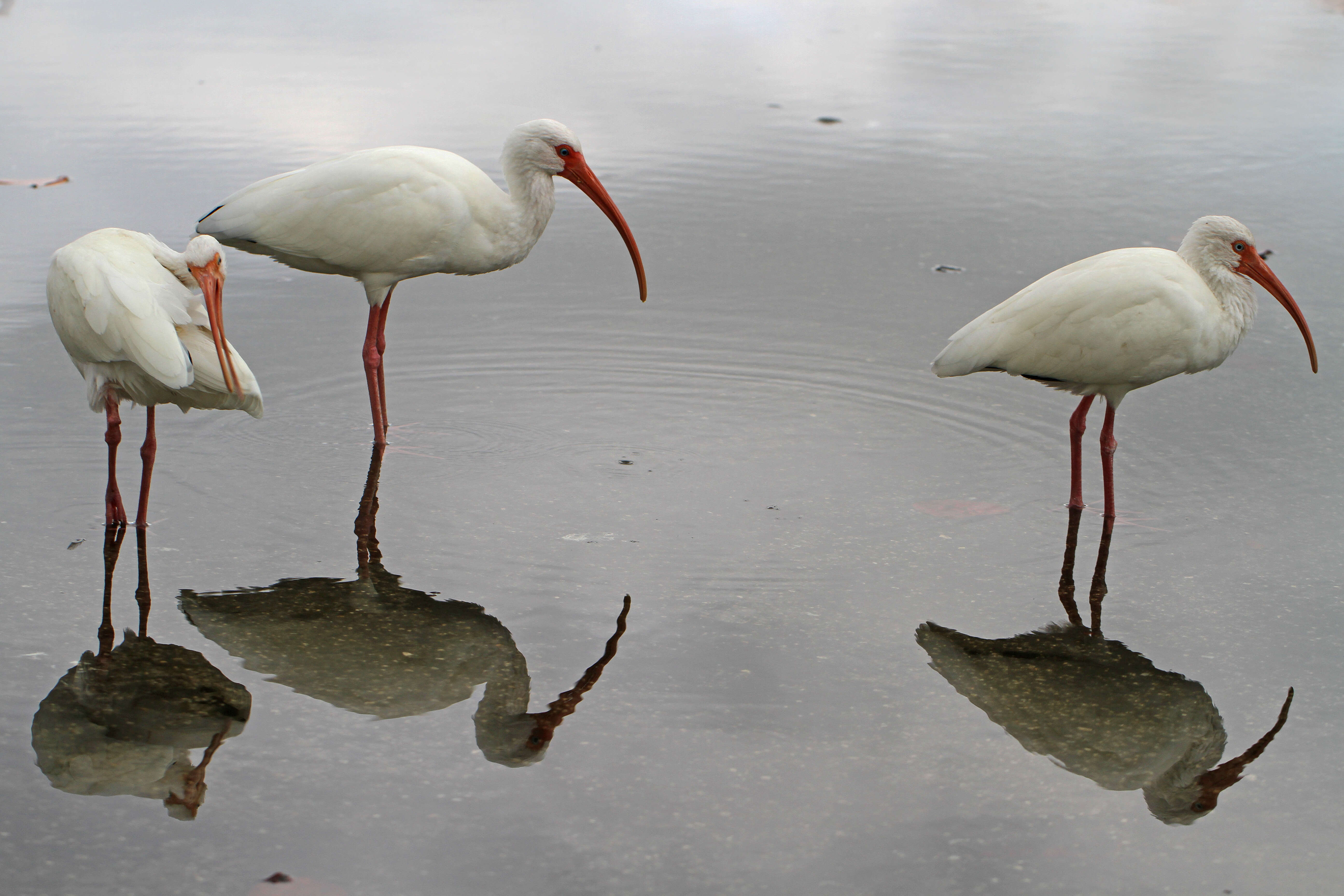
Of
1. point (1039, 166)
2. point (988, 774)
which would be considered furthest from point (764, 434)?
point (1039, 166)

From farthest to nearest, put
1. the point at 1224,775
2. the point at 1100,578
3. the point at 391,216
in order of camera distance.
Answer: the point at 391,216
the point at 1100,578
the point at 1224,775

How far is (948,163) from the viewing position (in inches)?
403

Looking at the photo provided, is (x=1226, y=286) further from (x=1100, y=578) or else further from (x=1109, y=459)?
(x=1100, y=578)

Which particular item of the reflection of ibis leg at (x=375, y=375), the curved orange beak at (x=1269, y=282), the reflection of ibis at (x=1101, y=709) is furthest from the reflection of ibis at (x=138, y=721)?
the curved orange beak at (x=1269, y=282)

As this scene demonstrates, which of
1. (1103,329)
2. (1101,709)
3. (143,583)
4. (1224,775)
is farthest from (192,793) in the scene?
(1103,329)

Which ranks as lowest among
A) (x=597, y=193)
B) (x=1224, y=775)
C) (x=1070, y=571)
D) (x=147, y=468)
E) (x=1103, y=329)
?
(x=1070, y=571)

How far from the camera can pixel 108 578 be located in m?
4.45

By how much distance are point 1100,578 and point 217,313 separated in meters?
2.99

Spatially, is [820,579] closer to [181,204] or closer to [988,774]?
[988,774]

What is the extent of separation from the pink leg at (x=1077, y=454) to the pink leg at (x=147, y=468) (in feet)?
10.5

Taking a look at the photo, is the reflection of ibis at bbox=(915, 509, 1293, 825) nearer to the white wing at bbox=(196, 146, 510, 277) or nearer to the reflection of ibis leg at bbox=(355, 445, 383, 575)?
the reflection of ibis leg at bbox=(355, 445, 383, 575)

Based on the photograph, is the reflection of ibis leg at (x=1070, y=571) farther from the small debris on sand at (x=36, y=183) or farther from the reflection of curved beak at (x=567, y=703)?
the small debris on sand at (x=36, y=183)

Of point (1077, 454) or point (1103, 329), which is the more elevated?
point (1103, 329)

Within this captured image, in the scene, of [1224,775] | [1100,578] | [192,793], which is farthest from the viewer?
[1100,578]
